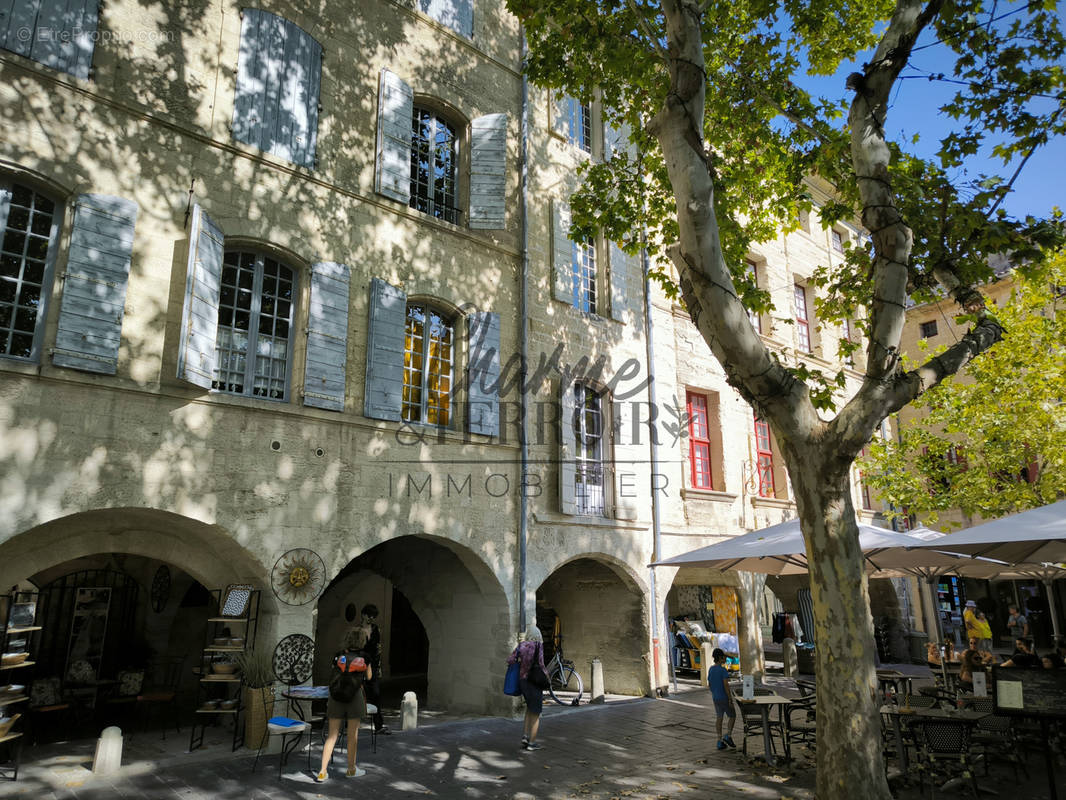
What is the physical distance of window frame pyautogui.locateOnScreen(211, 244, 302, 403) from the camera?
8656mm

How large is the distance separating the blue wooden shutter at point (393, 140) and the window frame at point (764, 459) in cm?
1030

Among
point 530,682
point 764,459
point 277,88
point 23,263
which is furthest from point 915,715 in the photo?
point 277,88

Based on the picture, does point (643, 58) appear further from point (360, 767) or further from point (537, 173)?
point (360, 767)

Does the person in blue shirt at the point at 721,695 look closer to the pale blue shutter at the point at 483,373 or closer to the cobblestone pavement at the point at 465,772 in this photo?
the cobblestone pavement at the point at 465,772

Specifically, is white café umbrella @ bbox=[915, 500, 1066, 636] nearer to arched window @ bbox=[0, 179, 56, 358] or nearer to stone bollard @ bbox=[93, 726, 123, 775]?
stone bollard @ bbox=[93, 726, 123, 775]

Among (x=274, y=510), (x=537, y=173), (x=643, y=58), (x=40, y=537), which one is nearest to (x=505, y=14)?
(x=537, y=173)

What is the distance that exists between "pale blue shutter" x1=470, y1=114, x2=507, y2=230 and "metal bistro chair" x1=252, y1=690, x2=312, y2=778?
24.2ft

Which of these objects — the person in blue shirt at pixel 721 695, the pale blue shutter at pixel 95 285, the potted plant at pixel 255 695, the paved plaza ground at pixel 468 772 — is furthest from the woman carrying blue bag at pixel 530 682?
the pale blue shutter at pixel 95 285

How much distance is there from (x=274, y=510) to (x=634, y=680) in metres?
7.69

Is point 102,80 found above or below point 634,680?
above

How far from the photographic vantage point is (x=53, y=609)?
10.7 metres

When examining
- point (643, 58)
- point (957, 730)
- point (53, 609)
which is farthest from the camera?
point (53, 609)

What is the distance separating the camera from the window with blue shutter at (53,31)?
24.4 ft

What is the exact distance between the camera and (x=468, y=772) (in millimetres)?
7566
